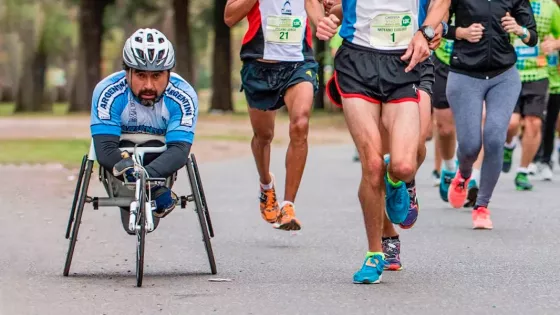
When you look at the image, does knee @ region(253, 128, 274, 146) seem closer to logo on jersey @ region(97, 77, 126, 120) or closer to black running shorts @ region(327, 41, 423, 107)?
logo on jersey @ region(97, 77, 126, 120)

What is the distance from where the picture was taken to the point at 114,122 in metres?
8.72

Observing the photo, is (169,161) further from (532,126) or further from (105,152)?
(532,126)

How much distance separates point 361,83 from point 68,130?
24895 mm

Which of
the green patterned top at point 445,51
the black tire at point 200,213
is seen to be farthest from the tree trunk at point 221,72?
the black tire at point 200,213

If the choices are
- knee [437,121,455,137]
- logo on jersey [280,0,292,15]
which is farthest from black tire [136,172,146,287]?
knee [437,121,455,137]

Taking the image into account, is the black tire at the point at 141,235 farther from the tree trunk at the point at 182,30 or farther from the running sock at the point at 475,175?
the tree trunk at the point at 182,30

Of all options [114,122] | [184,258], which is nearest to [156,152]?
[114,122]

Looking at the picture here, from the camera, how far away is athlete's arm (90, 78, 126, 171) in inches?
340

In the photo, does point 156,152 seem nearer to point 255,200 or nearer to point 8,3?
point 255,200

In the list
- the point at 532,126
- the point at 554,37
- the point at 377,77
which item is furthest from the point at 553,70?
the point at 377,77

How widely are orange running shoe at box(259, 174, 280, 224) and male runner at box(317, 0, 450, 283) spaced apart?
8.26 ft

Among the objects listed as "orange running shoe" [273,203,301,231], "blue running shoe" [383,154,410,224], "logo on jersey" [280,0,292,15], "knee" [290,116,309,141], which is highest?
"logo on jersey" [280,0,292,15]

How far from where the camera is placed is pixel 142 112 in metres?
8.84

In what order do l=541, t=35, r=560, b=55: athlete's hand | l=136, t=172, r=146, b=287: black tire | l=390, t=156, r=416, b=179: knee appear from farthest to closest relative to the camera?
l=541, t=35, r=560, b=55: athlete's hand
l=390, t=156, r=416, b=179: knee
l=136, t=172, r=146, b=287: black tire
